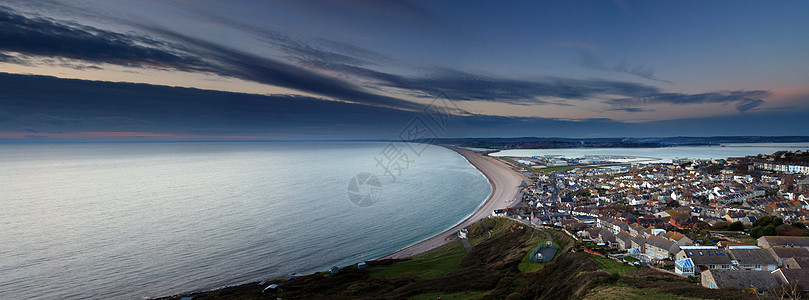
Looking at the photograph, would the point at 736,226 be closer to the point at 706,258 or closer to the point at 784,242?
the point at 784,242

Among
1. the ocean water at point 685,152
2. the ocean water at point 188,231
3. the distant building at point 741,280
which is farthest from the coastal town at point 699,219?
the ocean water at point 685,152

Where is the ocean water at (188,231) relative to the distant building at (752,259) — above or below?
below

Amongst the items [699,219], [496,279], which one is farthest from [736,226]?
[496,279]

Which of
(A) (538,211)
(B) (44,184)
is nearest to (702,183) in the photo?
(A) (538,211)

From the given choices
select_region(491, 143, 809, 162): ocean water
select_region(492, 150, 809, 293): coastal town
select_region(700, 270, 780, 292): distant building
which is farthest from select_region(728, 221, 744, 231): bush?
select_region(491, 143, 809, 162): ocean water

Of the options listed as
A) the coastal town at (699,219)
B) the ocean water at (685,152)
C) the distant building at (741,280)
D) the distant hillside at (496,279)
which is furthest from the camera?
the ocean water at (685,152)

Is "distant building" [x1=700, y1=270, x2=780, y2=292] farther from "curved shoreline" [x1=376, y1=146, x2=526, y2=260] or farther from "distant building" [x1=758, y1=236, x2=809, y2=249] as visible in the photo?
"curved shoreline" [x1=376, y1=146, x2=526, y2=260]

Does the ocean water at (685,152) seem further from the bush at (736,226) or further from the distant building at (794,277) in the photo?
the distant building at (794,277)
